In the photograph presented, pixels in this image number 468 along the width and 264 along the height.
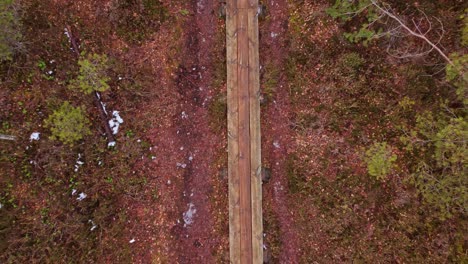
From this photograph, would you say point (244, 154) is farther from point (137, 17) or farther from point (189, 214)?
point (137, 17)

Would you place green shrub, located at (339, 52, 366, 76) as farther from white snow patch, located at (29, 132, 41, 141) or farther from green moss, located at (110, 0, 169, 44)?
white snow patch, located at (29, 132, 41, 141)

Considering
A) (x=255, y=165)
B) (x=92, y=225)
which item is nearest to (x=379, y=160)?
(x=255, y=165)

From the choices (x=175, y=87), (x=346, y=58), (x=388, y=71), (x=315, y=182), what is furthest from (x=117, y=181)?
(x=388, y=71)

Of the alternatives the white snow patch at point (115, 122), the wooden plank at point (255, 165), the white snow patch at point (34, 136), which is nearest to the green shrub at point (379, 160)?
the wooden plank at point (255, 165)

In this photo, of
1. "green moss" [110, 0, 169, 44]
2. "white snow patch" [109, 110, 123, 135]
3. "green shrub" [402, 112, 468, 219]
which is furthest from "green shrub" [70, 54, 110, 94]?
"green shrub" [402, 112, 468, 219]

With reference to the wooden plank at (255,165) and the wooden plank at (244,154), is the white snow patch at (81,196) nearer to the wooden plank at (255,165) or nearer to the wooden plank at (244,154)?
the wooden plank at (244,154)
